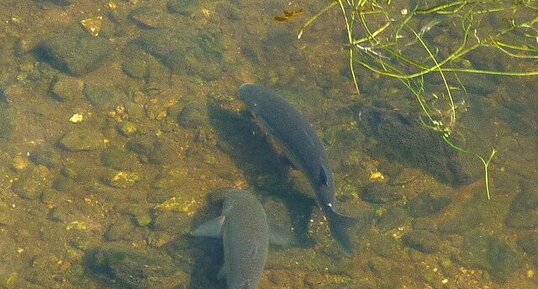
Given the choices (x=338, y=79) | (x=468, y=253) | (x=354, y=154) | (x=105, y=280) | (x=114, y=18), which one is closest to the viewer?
(x=105, y=280)

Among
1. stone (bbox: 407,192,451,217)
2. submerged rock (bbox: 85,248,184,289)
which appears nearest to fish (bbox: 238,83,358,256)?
stone (bbox: 407,192,451,217)

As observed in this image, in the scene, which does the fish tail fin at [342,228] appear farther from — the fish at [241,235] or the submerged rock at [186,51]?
→ the submerged rock at [186,51]

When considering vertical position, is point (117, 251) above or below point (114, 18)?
below

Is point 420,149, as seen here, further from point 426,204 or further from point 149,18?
point 149,18

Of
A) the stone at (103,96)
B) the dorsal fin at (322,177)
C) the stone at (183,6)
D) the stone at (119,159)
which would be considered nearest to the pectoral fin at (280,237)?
the dorsal fin at (322,177)

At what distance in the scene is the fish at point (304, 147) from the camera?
18.2ft

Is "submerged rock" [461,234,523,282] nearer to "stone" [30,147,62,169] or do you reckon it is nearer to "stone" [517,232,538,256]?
"stone" [517,232,538,256]

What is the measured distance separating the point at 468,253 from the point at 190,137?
132 inches

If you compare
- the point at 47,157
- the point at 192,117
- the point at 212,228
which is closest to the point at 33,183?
the point at 47,157

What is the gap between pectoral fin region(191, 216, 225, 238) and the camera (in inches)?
224

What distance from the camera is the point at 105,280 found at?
5.55m

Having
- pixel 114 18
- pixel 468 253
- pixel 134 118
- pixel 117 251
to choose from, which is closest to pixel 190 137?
pixel 134 118

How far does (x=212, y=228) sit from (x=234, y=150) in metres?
1.27

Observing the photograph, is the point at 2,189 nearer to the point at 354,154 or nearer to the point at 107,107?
the point at 107,107
